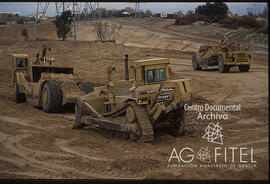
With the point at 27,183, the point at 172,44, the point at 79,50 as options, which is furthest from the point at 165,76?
the point at 172,44

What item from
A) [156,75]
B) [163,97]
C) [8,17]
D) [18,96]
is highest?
[8,17]

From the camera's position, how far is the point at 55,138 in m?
11.6

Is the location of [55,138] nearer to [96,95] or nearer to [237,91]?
[96,95]

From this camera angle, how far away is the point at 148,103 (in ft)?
34.6

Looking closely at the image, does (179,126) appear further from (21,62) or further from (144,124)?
(21,62)

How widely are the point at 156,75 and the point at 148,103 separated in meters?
0.72

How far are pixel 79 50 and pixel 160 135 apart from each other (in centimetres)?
1816

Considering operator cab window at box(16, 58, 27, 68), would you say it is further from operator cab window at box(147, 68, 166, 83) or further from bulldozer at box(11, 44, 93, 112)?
operator cab window at box(147, 68, 166, 83)

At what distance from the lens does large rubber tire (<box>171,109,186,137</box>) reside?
10.9m

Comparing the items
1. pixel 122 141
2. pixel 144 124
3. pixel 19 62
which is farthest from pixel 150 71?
pixel 19 62

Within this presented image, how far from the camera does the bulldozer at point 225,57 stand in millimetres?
22812

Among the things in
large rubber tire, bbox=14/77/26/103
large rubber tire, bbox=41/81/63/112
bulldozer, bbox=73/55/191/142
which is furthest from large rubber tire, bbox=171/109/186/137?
large rubber tire, bbox=14/77/26/103

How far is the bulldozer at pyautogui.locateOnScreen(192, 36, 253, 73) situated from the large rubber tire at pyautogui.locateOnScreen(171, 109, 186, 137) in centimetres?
1247

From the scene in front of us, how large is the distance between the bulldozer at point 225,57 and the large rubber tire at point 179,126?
40.9ft
